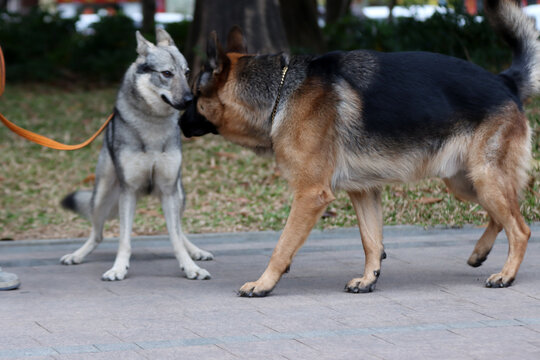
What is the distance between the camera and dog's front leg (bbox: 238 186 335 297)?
5.26 metres

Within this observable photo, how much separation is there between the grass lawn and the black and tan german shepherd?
2.54m

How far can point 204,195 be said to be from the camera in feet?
31.5

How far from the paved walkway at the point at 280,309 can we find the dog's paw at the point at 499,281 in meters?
0.05

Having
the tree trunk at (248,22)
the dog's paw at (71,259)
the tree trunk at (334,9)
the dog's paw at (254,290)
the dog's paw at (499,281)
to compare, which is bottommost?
the dog's paw at (71,259)

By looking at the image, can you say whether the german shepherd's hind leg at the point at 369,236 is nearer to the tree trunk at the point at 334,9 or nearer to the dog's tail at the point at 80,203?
the dog's tail at the point at 80,203

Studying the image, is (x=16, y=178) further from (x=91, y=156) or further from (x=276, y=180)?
(x=276, y=180)

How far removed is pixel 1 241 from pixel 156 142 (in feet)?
8.25

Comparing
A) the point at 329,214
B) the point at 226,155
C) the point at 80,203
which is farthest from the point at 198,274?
the point at 226,155

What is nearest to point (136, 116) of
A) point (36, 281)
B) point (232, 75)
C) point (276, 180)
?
point (232, 75)

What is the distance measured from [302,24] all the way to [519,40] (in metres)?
10.2

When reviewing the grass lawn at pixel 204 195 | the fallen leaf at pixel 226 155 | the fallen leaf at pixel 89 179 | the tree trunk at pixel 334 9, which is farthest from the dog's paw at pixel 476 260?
the tree trunk at pixel 334 9

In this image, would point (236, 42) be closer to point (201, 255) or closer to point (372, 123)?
point (372, 123)

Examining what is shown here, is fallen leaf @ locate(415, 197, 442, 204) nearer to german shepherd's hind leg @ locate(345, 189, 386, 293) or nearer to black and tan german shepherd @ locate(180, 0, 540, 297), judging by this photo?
german shepherd's hind leg @ locate(345, 189, 386, 293)

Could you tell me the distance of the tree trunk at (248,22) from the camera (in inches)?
501
